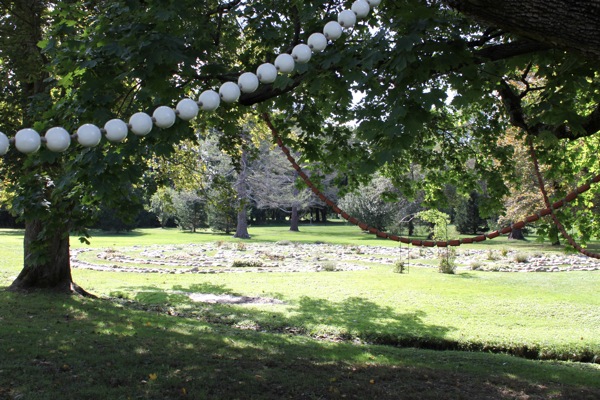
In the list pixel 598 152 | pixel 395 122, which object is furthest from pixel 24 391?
pixel 598 152

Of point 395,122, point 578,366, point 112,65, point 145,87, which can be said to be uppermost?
point 112,65

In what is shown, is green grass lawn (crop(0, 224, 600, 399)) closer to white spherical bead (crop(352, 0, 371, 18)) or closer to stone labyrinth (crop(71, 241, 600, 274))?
stone labyrinth (crop(71, 241, 600, 274))

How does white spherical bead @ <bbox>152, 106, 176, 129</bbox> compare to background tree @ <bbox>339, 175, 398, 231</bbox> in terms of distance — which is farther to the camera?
background tree @ <bbox>339, 175, 398, 231</bbox>

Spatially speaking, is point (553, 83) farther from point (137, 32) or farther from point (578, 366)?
point (578, 366)

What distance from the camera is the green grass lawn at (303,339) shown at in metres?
4.75

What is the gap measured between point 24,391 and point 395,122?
148 inches

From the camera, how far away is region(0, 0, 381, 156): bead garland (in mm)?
1914

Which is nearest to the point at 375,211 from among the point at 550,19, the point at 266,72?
the point at 550,19

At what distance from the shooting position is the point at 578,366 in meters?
6.46

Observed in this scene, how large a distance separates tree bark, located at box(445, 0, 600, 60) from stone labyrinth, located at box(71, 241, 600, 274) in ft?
43.8

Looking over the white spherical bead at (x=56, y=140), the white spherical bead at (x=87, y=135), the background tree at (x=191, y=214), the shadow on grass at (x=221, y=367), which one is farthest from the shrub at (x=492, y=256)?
the background tree at (x=191, y=214)

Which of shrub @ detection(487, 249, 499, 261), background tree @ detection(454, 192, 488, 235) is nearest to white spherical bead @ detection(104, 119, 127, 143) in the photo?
shrub @ detection(487, 249, 499, 261)

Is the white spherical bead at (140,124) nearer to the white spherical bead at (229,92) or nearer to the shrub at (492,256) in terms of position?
the white spherical bead at (229,92)

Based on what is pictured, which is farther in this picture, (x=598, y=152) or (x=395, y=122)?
(x=598, y=152)
